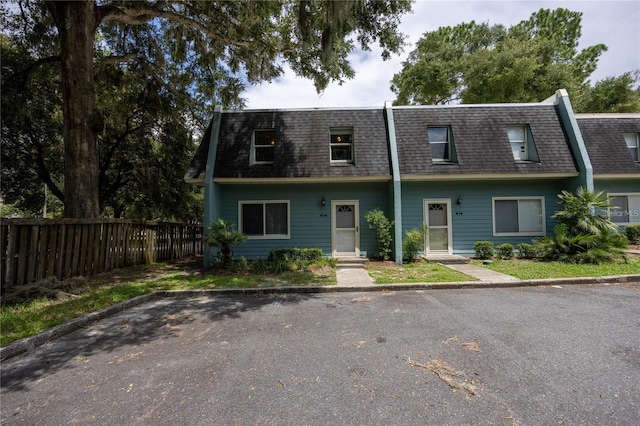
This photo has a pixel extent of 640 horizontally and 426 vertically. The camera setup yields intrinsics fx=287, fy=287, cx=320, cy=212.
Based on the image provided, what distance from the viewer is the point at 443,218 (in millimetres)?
10766

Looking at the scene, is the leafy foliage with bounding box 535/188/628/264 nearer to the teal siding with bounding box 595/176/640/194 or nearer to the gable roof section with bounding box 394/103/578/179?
the gable roof section with bounding box 394/103/578/179

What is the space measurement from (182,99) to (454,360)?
1379cm

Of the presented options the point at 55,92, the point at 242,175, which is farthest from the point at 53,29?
the point at 242,175

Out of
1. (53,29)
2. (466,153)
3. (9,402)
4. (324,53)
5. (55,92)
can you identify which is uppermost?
(53,29)

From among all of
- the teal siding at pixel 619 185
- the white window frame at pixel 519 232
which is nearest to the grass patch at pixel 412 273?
the white window frame at pixel 519 232

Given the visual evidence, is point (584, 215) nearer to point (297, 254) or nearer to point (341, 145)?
point (341, 145)

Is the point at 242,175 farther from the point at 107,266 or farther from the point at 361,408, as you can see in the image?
the point at 361,408

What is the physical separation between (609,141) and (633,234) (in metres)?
3.65

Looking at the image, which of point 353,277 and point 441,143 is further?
point 441,143

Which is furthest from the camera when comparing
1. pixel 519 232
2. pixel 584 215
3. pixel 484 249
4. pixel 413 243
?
pixel 519 232

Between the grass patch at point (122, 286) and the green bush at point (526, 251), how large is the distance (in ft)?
22.0

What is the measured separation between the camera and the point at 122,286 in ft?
22.4

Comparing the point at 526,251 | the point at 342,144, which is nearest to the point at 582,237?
the point at 526,251

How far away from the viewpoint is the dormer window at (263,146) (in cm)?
1106
